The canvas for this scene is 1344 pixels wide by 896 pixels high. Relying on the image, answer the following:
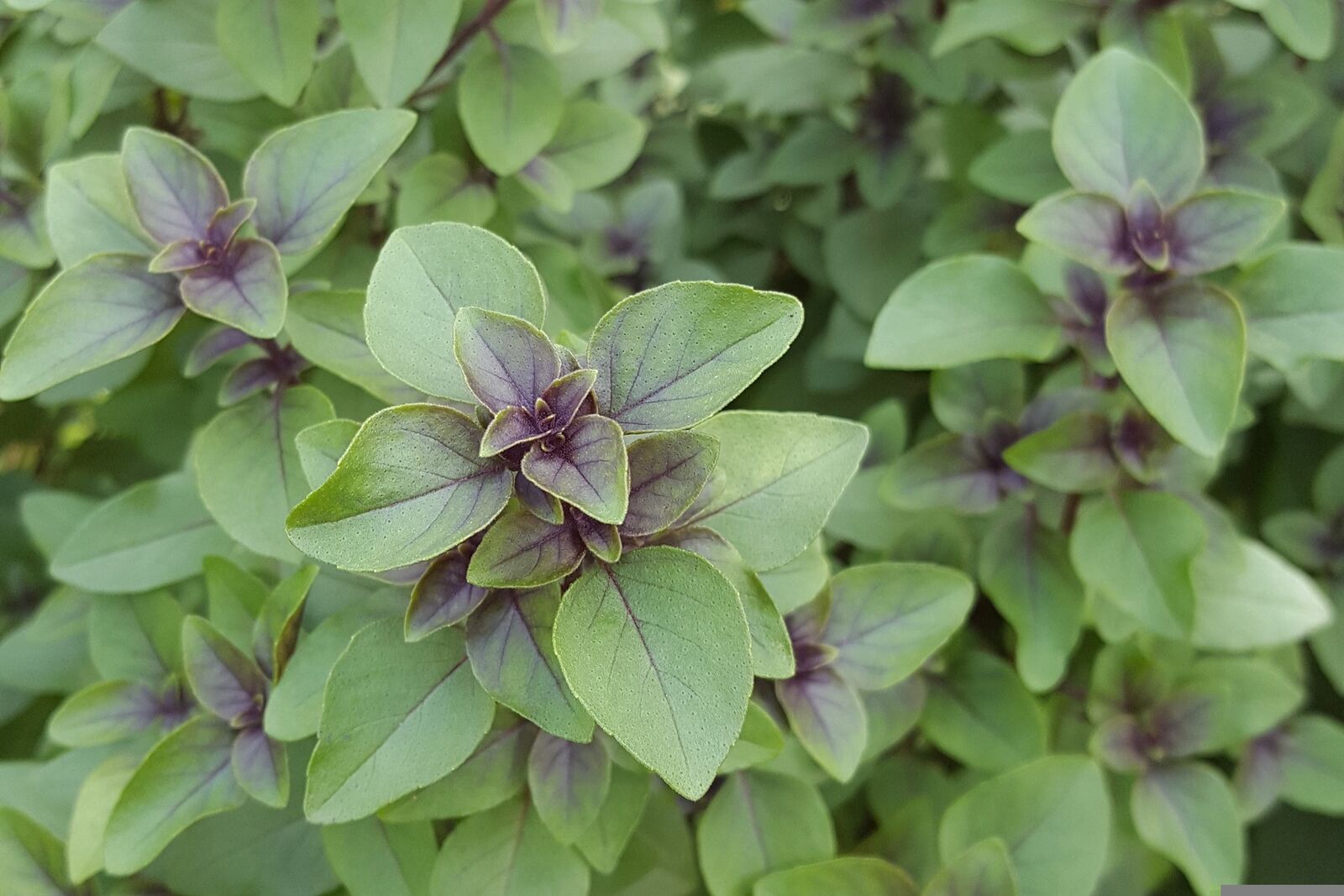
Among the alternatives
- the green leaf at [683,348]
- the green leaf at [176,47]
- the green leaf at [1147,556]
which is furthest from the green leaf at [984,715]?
the green leaf at [176,47]

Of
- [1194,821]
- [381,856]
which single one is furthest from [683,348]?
[1194,821]

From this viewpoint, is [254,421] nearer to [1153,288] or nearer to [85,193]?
[85,193]

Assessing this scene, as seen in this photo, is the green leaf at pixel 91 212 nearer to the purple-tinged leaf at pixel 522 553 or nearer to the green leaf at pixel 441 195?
the green leaf at pixel 441 195

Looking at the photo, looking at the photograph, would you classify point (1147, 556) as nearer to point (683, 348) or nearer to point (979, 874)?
point (979, 874)

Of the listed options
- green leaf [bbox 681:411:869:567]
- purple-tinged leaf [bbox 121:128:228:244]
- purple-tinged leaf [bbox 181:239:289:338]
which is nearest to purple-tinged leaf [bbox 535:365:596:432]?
green leaf [bbox 681:411:869:567]

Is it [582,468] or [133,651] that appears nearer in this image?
[582,468]

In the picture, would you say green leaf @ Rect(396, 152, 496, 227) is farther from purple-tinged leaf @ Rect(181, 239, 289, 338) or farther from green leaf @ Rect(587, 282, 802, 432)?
green leaf @ Rect(587, 282, 802, 432)

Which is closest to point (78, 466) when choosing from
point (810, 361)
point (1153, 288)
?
point (810, 361)
